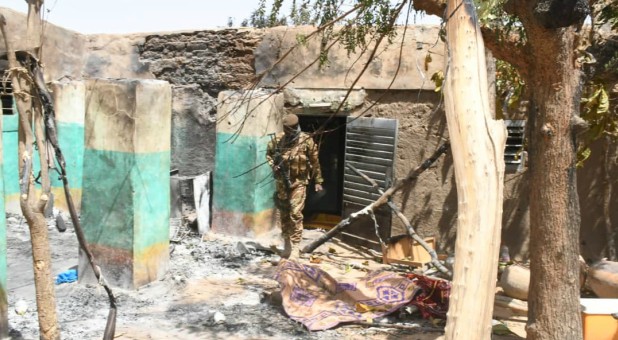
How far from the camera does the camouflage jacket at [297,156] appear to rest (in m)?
7.57

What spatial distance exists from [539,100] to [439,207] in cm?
430

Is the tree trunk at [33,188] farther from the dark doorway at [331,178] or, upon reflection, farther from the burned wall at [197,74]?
the dark doorway at [331,178]

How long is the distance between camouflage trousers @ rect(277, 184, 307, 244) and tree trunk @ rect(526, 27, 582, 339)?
13.3ft

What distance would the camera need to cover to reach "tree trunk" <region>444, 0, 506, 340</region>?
197cm

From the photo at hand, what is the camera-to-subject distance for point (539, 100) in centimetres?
384

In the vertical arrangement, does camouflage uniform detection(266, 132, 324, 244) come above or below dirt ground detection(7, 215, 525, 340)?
above

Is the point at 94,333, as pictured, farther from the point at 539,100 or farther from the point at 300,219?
the point at 539,100

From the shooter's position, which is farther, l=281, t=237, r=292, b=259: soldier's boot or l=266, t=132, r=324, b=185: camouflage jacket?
l=281, t=237, r=292, b=259: soldier's boot

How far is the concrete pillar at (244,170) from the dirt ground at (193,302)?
66cm

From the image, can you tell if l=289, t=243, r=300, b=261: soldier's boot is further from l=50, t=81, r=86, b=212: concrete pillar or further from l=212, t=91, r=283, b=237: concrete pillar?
l=50, t=81, r=86, b=212: concrete pillar

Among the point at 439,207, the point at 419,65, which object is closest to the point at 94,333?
the point at 439,207

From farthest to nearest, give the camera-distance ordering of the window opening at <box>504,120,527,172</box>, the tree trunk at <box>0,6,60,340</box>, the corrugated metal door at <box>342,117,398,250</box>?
the corrugated metal door at <box>342,117,398,250</box>
the window opening at <box>504,120,527,172</box>
the tree trunk at <box>0,6,60,340</box>

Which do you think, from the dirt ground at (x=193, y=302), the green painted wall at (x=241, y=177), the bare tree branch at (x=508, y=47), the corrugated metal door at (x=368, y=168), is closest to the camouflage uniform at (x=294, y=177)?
the dirt ground at (x=193, y=302)

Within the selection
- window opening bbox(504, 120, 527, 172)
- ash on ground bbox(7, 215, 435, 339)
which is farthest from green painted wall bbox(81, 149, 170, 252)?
window opening bbox(504, 120, 527, 172)
